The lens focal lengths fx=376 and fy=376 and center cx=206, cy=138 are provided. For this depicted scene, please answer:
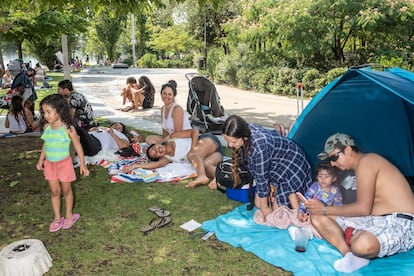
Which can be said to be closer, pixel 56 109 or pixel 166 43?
pixel 56 109

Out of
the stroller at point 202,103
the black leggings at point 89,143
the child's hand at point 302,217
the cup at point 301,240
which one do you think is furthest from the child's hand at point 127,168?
the cup at point 301,240

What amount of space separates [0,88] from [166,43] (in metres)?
24.9

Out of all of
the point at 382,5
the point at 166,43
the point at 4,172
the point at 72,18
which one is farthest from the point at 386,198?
the point at 166,43

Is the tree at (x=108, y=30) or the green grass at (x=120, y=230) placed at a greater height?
the tree at (x=108, y=30)

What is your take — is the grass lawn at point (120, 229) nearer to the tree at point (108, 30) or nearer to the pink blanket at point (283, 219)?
the pink blanket at point (283, 219)

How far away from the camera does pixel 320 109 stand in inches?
185

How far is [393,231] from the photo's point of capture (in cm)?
312

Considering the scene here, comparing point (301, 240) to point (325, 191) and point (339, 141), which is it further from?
point (339, 141)

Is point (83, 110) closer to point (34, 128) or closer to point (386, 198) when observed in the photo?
point (34, 128)

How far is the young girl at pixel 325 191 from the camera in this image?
388 cm

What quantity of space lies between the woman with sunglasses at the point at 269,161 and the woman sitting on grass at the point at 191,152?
1.30 metres

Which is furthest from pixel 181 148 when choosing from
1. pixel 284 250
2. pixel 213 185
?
pixel 284 250

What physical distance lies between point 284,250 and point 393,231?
950 mm

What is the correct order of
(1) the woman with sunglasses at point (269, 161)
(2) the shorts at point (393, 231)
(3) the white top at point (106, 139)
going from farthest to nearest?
(3) the white top at point (106, 139)
(1) the woman with sunglasses at point (269, 161)
(2) the shorts at point (393, 231)
